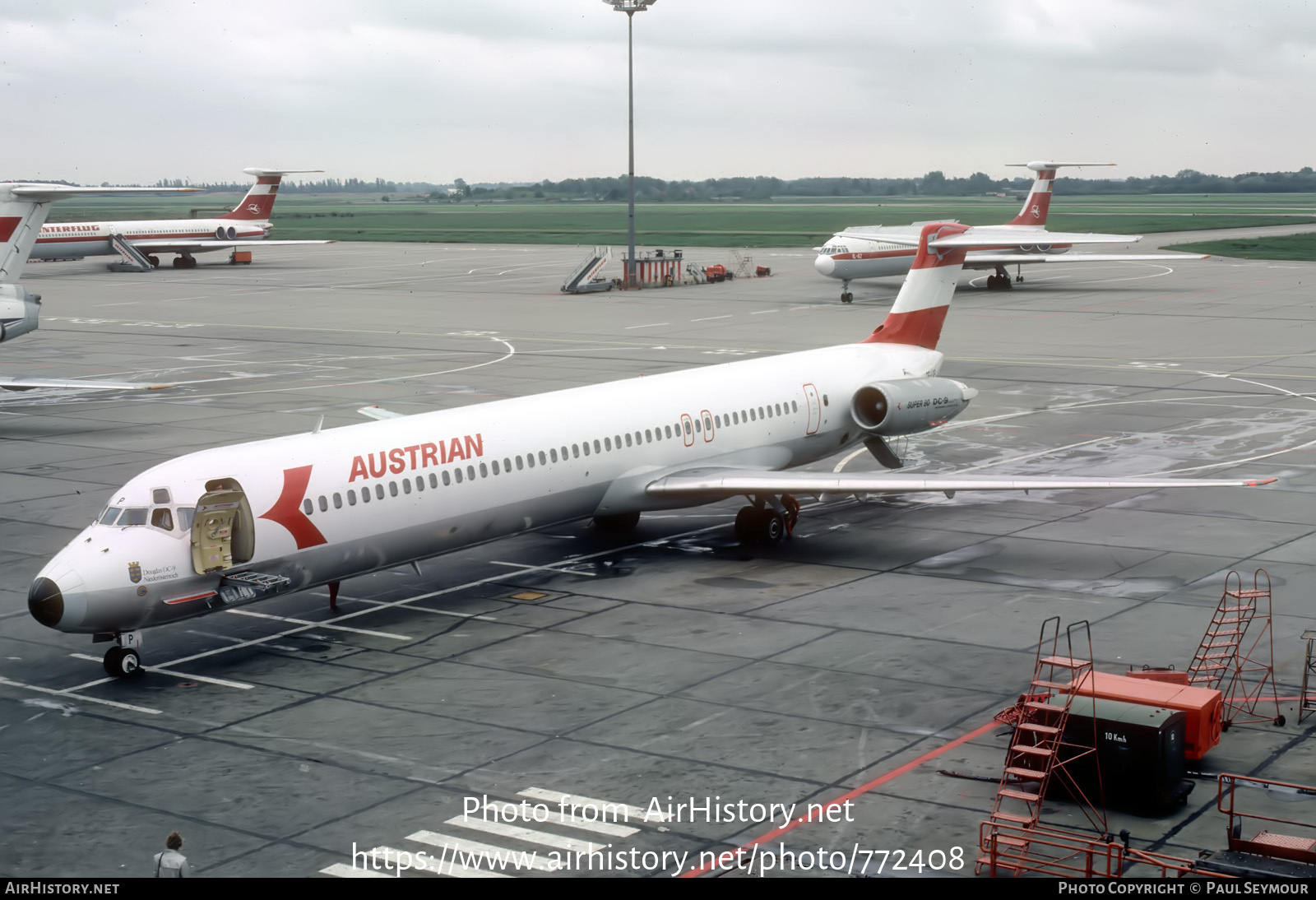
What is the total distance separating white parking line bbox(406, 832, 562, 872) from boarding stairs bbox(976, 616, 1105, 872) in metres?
4.28

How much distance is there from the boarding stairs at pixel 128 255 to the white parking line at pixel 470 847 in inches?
3724

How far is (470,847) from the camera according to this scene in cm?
1438

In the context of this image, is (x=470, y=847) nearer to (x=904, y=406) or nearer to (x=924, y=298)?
(x=904, y=406)

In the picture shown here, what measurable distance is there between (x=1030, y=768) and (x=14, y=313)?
3166 centimetres

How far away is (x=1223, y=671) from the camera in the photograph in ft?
62.2

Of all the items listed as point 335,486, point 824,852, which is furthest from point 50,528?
point 824,852

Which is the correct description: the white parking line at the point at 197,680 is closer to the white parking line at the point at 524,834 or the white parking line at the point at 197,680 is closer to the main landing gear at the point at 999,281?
A: the white parking line at the point at 524,834

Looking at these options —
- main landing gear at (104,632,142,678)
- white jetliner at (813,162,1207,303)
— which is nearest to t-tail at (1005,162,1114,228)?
white jetliner at (813,162,1207,303)

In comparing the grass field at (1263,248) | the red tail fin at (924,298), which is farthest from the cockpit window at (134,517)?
the grass field at (1263,248)

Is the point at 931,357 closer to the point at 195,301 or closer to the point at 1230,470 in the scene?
the point at 1230,470

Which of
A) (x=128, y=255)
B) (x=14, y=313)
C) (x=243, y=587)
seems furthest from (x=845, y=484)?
(x=128, y=255)

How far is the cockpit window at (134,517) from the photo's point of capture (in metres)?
19.8
